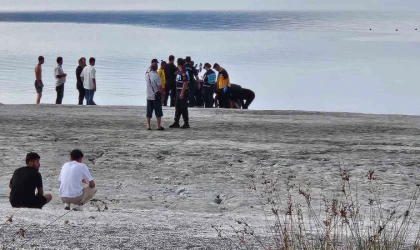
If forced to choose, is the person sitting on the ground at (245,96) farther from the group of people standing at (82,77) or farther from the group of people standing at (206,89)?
the group of people standing at (82,77)

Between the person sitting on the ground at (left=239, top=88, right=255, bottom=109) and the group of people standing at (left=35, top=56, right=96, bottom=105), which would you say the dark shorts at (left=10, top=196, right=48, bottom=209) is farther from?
the person sitting on the ground at (left=239, top=88, right=255, bottom=109)

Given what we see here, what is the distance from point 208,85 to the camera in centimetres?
2683

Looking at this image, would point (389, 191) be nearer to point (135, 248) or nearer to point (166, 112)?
point (135, 248)

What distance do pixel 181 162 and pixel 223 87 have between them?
1080 cm

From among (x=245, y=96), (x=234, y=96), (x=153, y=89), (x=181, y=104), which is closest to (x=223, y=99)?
(x=234, y=96)

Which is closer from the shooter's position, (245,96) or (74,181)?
(74,181)

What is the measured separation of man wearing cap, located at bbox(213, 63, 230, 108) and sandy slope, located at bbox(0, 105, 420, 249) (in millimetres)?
2498

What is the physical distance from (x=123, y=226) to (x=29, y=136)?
9.46 metres

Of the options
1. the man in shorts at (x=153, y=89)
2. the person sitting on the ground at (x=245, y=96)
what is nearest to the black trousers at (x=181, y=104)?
the man in shorts at (x=153, y=89)

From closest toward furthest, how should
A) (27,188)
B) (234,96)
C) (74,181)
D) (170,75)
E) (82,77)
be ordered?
(27,188), (74,181), (170,75), (82,77), (234,96)

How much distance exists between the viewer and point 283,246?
8.38m

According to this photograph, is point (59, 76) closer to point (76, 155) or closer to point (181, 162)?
point (181, 162)

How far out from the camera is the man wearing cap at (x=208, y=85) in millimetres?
26375

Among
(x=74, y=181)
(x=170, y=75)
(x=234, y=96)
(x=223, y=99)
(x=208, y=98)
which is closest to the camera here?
(x=74, y=181)
